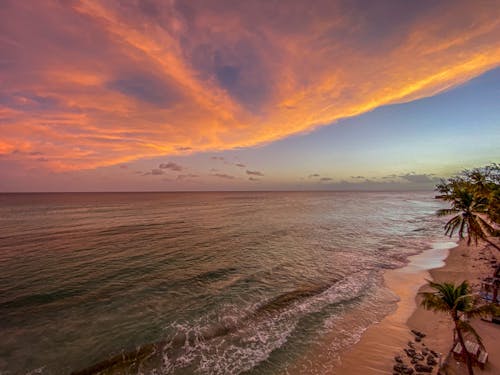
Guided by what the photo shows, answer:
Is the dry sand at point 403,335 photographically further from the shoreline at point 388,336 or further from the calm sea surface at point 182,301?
the calm sea surface at point 182,301

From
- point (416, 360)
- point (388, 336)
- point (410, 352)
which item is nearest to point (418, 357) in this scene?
point (416, 360)

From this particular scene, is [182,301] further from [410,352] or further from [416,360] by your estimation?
[416,360]

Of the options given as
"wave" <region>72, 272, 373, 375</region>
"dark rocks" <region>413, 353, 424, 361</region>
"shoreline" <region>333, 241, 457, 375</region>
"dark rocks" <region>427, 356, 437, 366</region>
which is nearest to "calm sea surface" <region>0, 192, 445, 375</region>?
"wave" <region>72, 272, 373, 375</region>

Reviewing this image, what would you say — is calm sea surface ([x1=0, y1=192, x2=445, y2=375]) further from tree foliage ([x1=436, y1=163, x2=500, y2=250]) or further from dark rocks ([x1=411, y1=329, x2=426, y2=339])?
tree foliage ([x1=436, y1=163, x2=500, y2=250])

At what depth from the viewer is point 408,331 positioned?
58.7 feet

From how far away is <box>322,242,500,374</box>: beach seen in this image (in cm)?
1436

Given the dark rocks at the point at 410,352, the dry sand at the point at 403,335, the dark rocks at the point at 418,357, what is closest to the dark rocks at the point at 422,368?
the dark rocks at the point at 418,357

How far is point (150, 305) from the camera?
21.5 metres

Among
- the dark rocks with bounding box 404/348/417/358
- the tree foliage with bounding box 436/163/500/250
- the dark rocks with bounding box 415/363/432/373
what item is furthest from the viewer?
the tree foliage with bounding box 436/163/500/250

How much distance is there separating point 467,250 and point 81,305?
57.7m

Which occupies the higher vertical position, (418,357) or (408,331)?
(418,357)

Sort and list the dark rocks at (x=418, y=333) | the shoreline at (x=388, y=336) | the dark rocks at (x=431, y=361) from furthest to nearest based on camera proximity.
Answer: the dark rocks at (x=418, y=333) < the shoreline at (x=388, y=336) < the dark rocks at (x=431, y=361)

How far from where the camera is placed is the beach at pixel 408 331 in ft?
47.1

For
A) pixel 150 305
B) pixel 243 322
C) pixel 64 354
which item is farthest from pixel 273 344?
pixel 64 354
